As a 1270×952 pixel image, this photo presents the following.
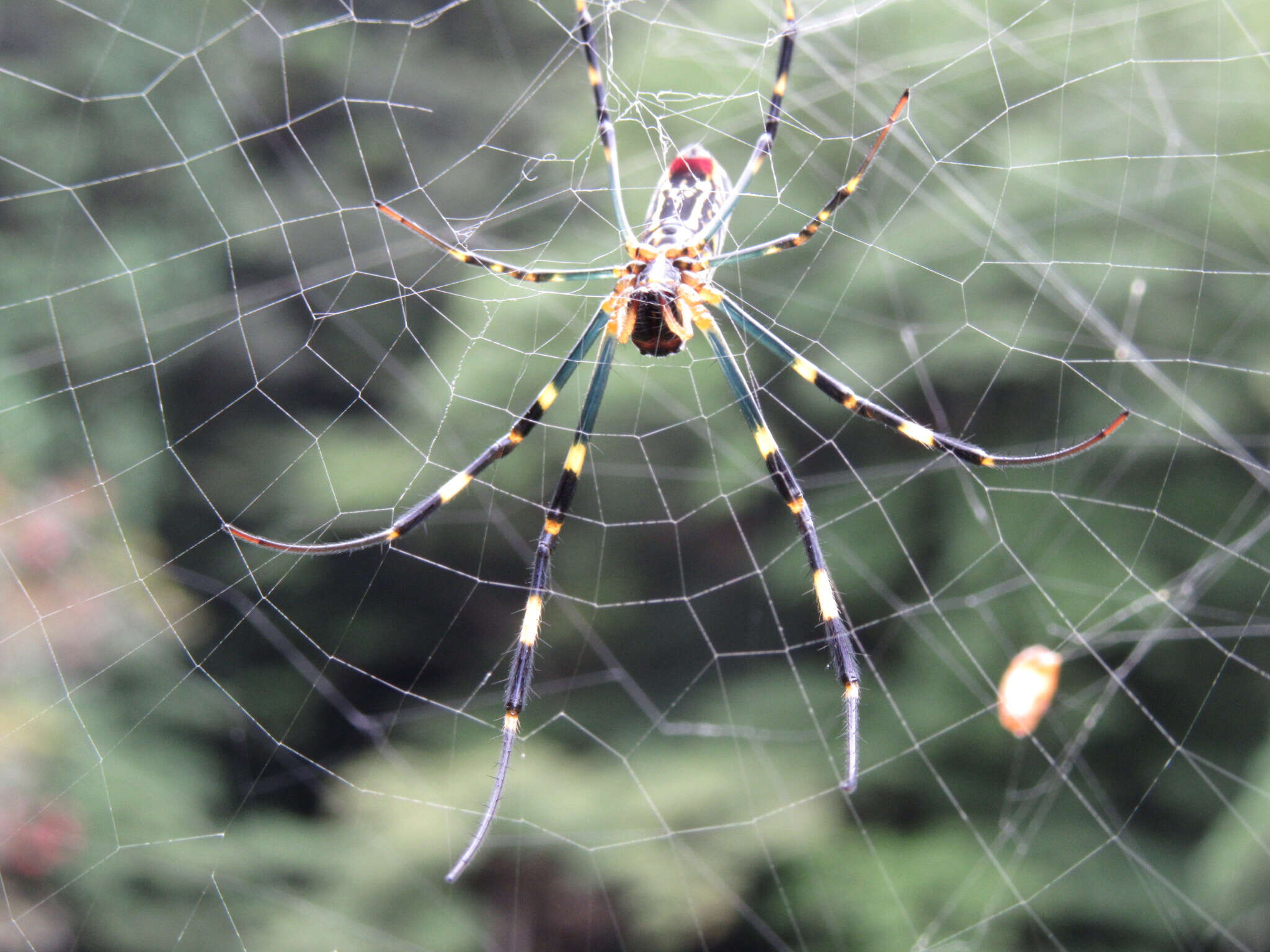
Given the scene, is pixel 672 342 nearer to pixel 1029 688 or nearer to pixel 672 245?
pixel 672 245

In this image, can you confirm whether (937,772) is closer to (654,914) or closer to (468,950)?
(654,914)

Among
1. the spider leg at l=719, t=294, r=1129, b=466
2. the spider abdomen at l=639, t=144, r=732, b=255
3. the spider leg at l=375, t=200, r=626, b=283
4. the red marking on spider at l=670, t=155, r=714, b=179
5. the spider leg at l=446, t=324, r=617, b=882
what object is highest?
the red marking on spider at l=670, t=155, r=714, b=179

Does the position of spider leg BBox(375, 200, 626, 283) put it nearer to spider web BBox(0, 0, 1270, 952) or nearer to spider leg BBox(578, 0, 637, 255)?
spider leg BBox(578, 0, 637, 255)

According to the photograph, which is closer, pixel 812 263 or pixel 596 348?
pixel 596 348

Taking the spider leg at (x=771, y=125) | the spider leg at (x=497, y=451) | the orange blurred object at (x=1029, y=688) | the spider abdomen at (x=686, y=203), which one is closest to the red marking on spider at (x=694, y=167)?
the spider abdomen at (x=686, y=203)

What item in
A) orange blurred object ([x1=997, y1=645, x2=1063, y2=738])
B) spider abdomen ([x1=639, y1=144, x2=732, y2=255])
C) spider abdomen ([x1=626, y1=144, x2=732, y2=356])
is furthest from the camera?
orange blurred object ([x1=997, y1=645, x2=1063, y2=738])

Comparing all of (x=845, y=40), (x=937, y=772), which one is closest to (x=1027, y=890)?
(x=937, y=772)

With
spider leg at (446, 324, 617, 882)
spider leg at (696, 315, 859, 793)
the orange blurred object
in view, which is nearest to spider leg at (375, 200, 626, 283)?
spider leg at (446, 324, 617, 882)

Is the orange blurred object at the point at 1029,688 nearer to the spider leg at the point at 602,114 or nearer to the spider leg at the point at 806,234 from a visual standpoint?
the spider leg at the point at 806,234
